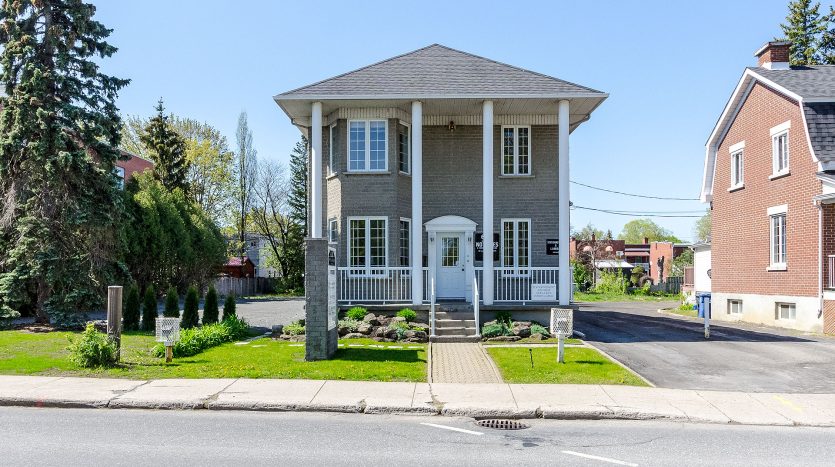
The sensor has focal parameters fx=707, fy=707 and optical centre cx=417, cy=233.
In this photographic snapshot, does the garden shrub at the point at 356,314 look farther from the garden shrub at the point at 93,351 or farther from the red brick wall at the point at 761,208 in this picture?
the red brick wall at the point at 761,208

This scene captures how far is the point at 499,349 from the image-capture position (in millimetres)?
16656

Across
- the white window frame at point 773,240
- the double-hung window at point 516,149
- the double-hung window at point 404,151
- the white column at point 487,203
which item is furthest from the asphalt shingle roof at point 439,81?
the white window frame at point 773,240

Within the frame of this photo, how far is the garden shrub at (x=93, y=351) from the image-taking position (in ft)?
44.8

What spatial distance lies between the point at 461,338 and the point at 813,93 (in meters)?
13.8

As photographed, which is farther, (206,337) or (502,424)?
(206,337)

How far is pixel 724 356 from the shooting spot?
15.9 metres

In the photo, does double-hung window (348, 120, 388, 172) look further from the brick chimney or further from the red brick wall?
the brick chimney

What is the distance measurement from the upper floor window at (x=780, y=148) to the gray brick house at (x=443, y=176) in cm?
667

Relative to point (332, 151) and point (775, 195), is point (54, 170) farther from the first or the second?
point (775, 195)

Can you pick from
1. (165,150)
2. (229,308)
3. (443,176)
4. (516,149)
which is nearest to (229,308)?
(229,308)

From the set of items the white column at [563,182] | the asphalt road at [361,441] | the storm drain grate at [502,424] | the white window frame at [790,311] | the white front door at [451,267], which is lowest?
the storm drain grate at [502,424]

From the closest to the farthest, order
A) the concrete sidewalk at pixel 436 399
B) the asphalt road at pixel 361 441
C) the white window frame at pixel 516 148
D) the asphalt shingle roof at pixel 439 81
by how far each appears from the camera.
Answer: the asphalt road at pixel 361 441, the concrete sidewalk at pixel 436 399, the asphalt shingle roof at pixel 439 81, the white window frame at pixel 516 148

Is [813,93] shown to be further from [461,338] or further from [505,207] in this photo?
[461,338]

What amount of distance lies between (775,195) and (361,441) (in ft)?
65.8
